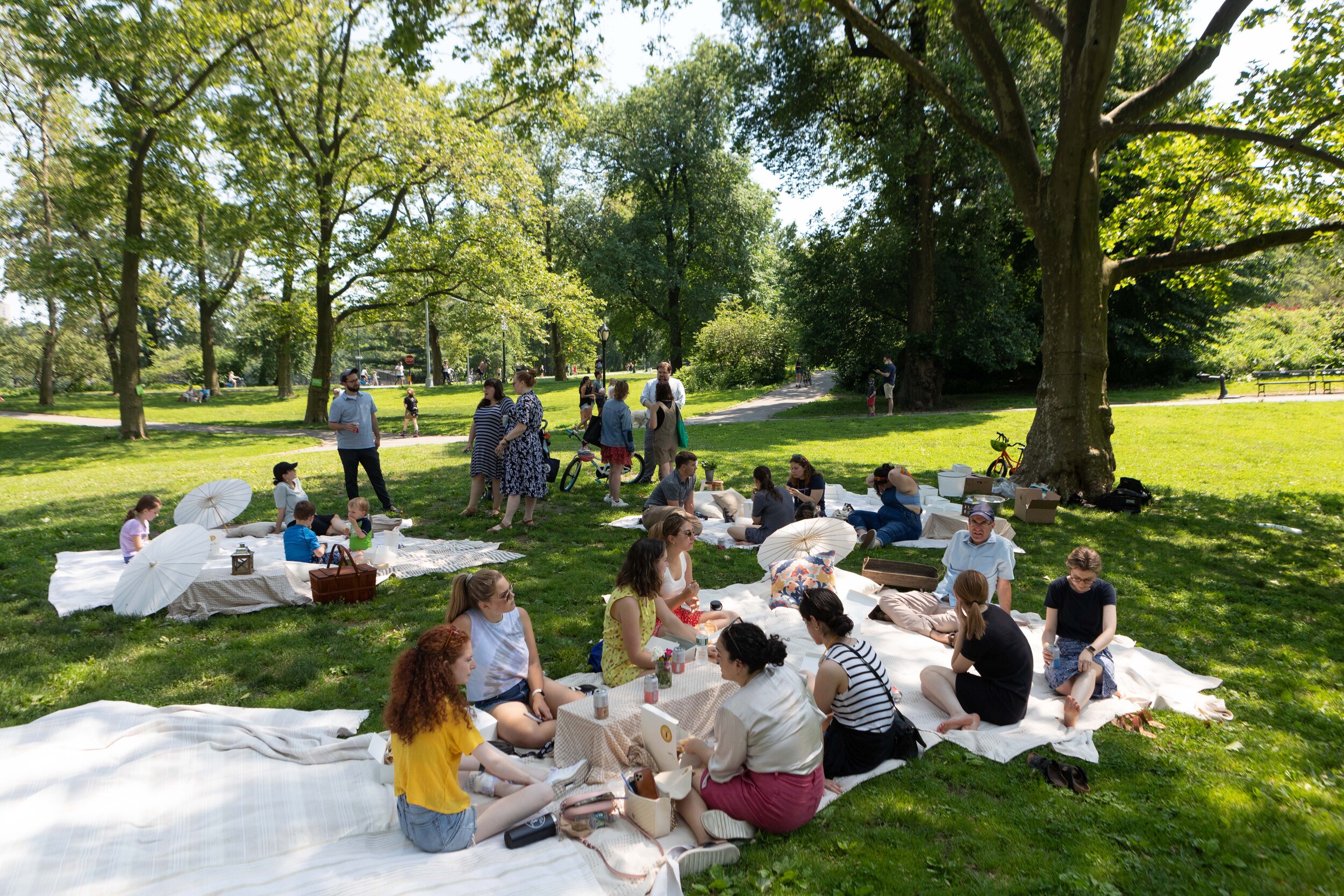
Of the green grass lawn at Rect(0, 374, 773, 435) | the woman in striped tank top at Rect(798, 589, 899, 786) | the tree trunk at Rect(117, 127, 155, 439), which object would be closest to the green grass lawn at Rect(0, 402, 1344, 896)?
the woman in striped tank top at Rect(798, 589, 899, 786)

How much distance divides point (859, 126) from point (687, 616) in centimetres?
1921

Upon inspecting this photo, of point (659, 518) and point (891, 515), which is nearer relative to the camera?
point (659, 518)

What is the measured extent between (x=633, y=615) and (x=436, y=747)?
1.70 metres

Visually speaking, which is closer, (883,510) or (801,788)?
(801,788)

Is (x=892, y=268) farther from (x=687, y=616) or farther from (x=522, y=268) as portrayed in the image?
(x=687, y=616)

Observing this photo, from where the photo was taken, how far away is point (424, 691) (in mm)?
3408

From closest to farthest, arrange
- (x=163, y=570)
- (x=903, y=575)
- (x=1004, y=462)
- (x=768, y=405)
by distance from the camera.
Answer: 1. (x=163, y=570)
2. (x=903, y=575)
3. (x=1004, y=462)
4. (x=768, y=405)

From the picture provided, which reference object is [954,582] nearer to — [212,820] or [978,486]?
[212,820]

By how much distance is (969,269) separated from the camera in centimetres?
2475

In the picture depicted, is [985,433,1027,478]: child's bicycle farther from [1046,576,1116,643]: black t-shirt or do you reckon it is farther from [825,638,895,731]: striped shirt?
[825,638,895,731]: striped shirt

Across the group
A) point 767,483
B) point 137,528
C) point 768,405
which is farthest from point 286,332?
point 767,483

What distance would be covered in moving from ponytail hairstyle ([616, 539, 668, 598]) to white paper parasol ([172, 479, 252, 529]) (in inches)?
226

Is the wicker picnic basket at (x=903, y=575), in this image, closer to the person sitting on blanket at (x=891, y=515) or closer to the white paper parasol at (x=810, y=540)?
the white paper parasol at (x=810, y=540)

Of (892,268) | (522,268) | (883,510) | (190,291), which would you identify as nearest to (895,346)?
(892,268)
